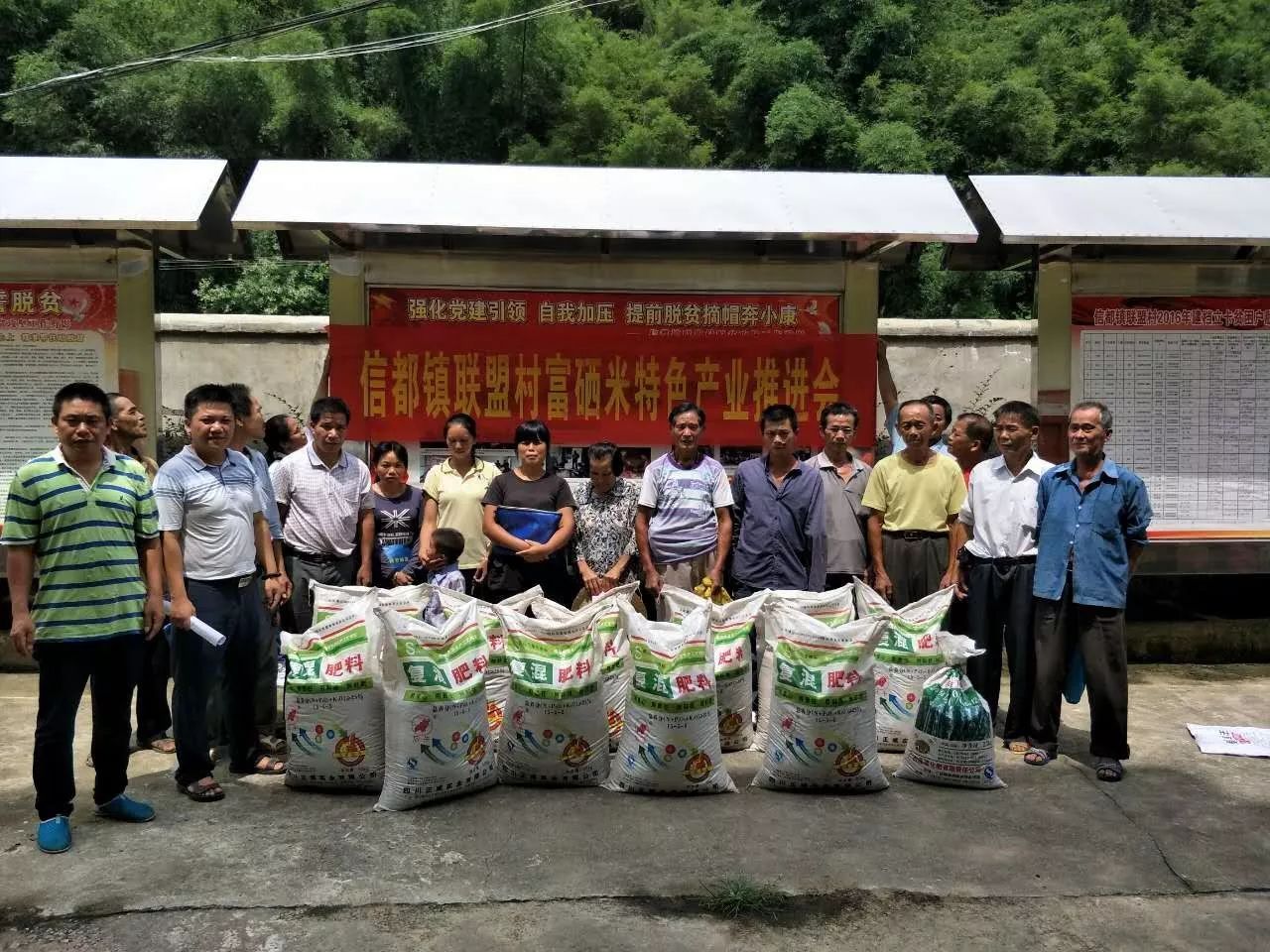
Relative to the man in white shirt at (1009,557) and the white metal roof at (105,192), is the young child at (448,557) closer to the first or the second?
→ the white metal roof at (105,192)

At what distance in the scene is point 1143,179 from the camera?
18.8ft

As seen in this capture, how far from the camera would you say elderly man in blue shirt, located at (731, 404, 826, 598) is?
4.71m

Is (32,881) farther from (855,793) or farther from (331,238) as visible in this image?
(331,238)

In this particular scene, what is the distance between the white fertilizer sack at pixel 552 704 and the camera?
391 cm

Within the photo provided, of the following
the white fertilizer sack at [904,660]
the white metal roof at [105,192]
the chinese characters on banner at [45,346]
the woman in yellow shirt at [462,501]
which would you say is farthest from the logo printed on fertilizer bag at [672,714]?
the chinese characters on banner at [45,346]

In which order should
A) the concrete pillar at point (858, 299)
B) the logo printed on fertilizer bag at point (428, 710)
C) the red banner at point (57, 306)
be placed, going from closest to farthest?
the logo printed on fertilizer bag at point (428, 710)
the red banner at point (57, 306)
the concrete pillar at point (858, 299)

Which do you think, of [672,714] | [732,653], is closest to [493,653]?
[672,714]

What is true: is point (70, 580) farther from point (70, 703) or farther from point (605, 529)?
point (605, 529)

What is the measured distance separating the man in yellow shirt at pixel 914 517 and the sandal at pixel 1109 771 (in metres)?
0.95

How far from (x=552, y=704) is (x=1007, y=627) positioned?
203 centimetres

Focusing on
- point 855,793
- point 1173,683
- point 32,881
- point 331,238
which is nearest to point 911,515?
point 855,793

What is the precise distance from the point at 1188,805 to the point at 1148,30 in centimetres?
A: 2649

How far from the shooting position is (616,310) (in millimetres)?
5723

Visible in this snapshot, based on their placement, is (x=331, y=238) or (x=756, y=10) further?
(x=756, y=10)
